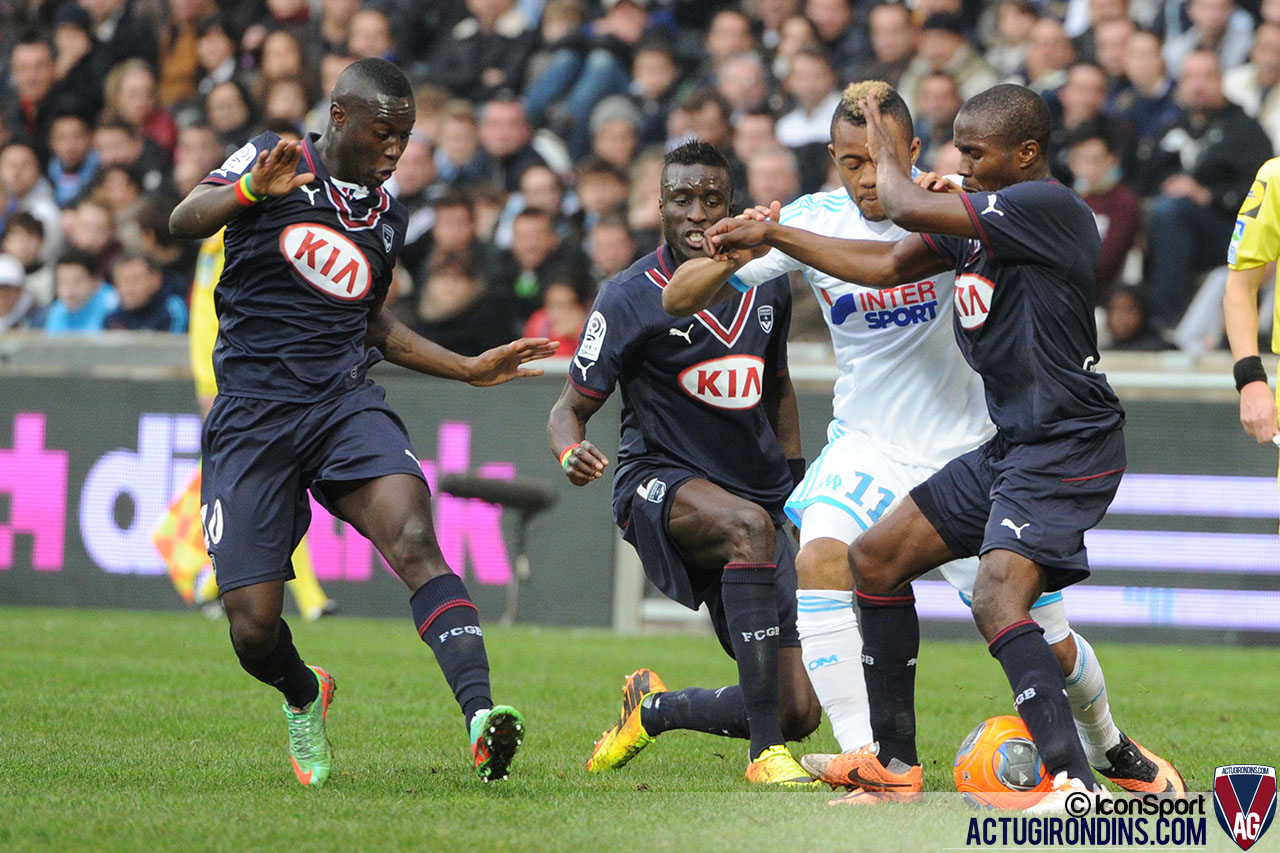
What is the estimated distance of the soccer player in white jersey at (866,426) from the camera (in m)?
5.71

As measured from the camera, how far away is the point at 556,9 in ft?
51.0

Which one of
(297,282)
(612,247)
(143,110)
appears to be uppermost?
(143,110)

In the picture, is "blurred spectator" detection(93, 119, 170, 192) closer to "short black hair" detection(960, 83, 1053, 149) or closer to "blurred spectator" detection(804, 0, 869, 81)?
"blurred spectator" detection(804, 0, 869, 81)

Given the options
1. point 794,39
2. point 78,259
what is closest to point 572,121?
point 794,39

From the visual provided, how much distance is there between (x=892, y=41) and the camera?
44.2ft

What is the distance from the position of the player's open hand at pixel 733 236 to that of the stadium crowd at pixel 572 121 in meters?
4.70

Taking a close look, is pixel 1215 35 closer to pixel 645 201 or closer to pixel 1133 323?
pixel 1133 323

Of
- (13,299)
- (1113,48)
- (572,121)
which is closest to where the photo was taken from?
(1113,48)

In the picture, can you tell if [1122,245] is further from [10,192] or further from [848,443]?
[10,192]

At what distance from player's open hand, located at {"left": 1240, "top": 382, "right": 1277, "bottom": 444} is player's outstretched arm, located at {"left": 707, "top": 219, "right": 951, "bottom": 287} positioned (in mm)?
1157

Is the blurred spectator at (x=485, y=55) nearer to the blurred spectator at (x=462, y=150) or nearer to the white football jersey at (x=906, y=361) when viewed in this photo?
the blurred spectator at (x=462, y=150)

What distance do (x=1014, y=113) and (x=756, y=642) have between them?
208cm

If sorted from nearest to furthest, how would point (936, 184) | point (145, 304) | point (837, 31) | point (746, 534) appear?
point (936, 184)
point (746, 534)
point (145, 304)
point (837, 31)

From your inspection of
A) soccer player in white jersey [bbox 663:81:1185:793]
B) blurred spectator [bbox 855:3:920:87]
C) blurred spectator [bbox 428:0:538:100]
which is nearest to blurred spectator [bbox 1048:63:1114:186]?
blurred spectator [bbox 855:3:920:87]
